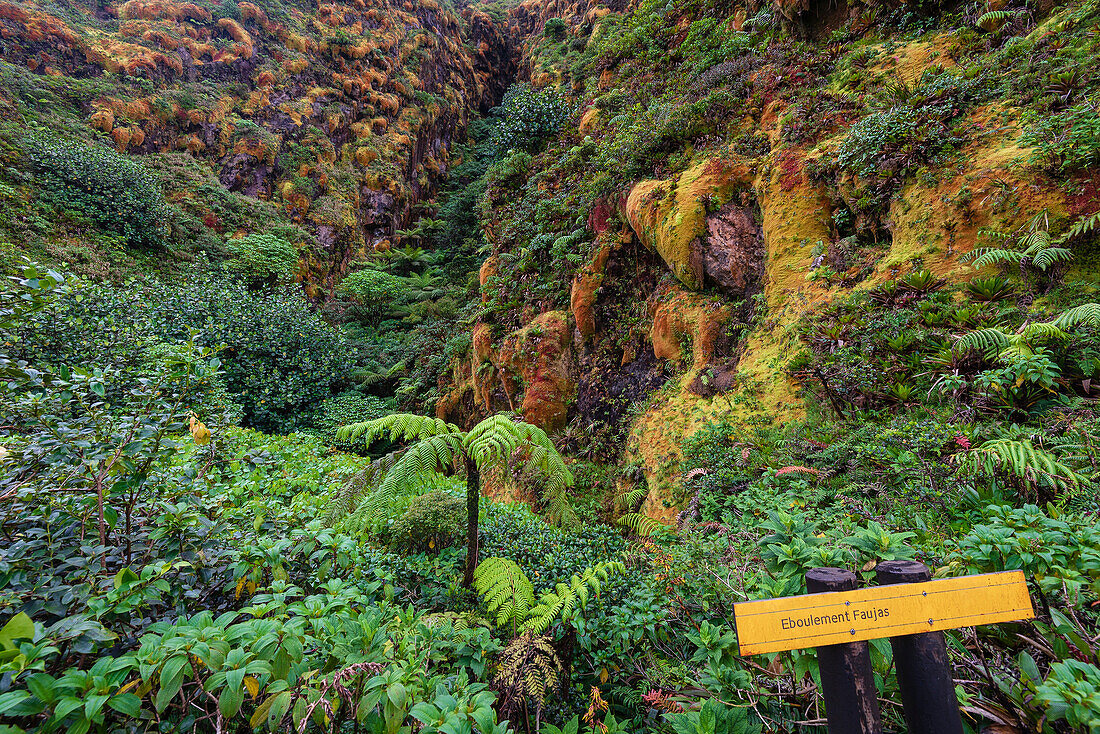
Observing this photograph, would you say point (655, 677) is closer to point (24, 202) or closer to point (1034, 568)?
point (1034, 568)

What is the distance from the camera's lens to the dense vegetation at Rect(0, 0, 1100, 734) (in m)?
1.63

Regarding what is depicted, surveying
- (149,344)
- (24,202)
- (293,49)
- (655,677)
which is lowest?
(655,677)

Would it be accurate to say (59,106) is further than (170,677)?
Yes

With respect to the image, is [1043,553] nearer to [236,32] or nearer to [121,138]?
[121,138]

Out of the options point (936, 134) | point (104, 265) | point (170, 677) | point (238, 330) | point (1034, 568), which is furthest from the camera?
point (104, 265)

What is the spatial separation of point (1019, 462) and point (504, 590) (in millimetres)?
3601

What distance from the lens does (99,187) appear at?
1174 cm

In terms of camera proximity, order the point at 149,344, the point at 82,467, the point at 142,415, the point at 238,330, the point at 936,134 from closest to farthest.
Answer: the point at 82,467
the point at 142,415
the point at 936,134
the point at 149,344
the point at 238,330

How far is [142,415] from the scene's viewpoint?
2.28 metres

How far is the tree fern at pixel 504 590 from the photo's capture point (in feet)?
9.47

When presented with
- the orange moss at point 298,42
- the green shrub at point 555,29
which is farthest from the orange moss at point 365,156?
the green shrub at point 555,29

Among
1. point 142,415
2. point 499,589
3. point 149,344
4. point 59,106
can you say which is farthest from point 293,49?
point 499,589

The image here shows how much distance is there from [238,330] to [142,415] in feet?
31.8

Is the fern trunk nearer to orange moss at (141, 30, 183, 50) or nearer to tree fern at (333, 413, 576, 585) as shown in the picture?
tree fern at (333, 413, 576, 585)
